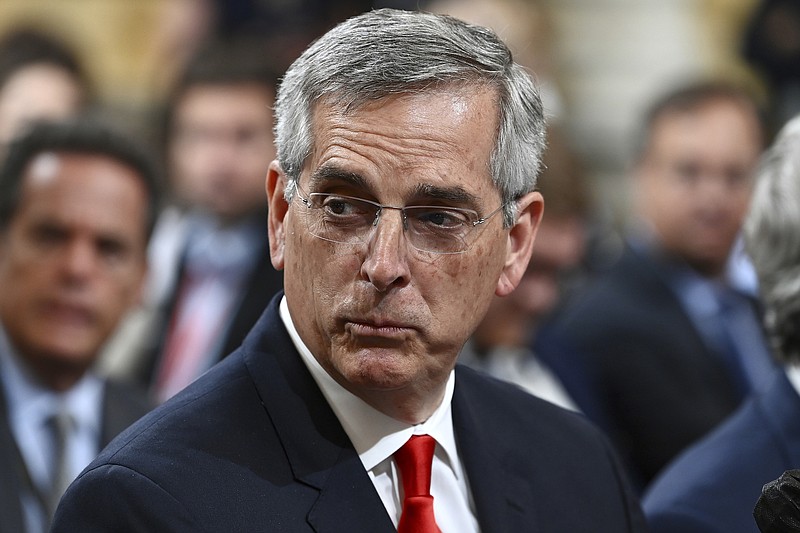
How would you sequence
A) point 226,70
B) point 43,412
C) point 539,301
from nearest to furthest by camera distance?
point 43,412
point 539,301
point 226,70

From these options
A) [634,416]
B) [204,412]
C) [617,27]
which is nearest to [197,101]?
[634,416]

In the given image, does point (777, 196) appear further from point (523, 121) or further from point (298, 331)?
point (298, 331)

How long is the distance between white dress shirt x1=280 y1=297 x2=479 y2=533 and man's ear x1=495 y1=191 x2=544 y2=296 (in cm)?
31

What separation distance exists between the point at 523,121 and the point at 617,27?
8066mm

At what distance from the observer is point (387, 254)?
2.47 m

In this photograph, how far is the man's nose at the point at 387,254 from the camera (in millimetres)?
2465

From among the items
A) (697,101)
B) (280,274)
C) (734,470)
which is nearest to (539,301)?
(280,274)

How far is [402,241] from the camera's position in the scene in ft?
8.21

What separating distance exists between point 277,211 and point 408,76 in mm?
433

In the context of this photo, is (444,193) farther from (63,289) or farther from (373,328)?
(63,289)

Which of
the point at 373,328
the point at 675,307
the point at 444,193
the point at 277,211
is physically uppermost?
the point at 444,193

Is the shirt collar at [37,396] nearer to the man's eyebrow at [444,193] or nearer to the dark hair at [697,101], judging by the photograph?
the man's eyebrow at [444,193]

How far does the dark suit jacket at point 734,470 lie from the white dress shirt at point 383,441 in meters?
0.61

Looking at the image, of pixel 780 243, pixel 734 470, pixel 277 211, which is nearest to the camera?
pixel 277 211
